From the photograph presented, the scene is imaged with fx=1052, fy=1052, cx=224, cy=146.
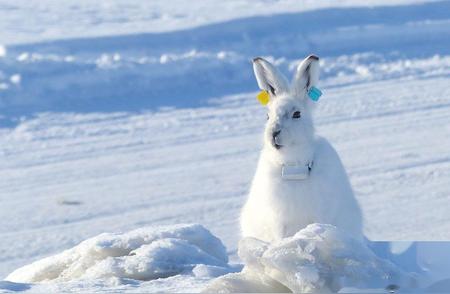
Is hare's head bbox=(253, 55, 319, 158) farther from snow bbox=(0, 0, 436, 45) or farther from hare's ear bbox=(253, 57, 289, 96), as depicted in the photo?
snow bbox=(0, 0, 436, 45)

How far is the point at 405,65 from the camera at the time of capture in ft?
37.6

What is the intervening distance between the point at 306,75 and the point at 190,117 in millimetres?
5107

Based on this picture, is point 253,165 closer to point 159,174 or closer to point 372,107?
point 159,174

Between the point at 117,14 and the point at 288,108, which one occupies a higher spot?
the point at 117,14

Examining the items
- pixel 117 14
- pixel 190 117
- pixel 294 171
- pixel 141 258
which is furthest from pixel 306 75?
pixel 117 14

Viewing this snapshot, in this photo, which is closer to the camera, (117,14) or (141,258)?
(141,258)

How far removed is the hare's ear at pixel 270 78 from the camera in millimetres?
4602

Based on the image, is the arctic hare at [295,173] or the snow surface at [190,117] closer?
the arctic hare at [295,173]

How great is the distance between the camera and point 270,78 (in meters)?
4.63

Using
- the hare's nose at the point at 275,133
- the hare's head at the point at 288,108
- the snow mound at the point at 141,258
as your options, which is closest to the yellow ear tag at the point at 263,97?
the hare's head at the point at 288,108

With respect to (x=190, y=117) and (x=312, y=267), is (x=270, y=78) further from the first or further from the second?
(x=190, y=117)

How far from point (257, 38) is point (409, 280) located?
865 centimetres

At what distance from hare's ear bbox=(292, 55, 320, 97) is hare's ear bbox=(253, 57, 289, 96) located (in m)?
0.05

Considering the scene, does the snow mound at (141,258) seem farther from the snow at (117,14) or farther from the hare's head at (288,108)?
the snow at (117,14)
